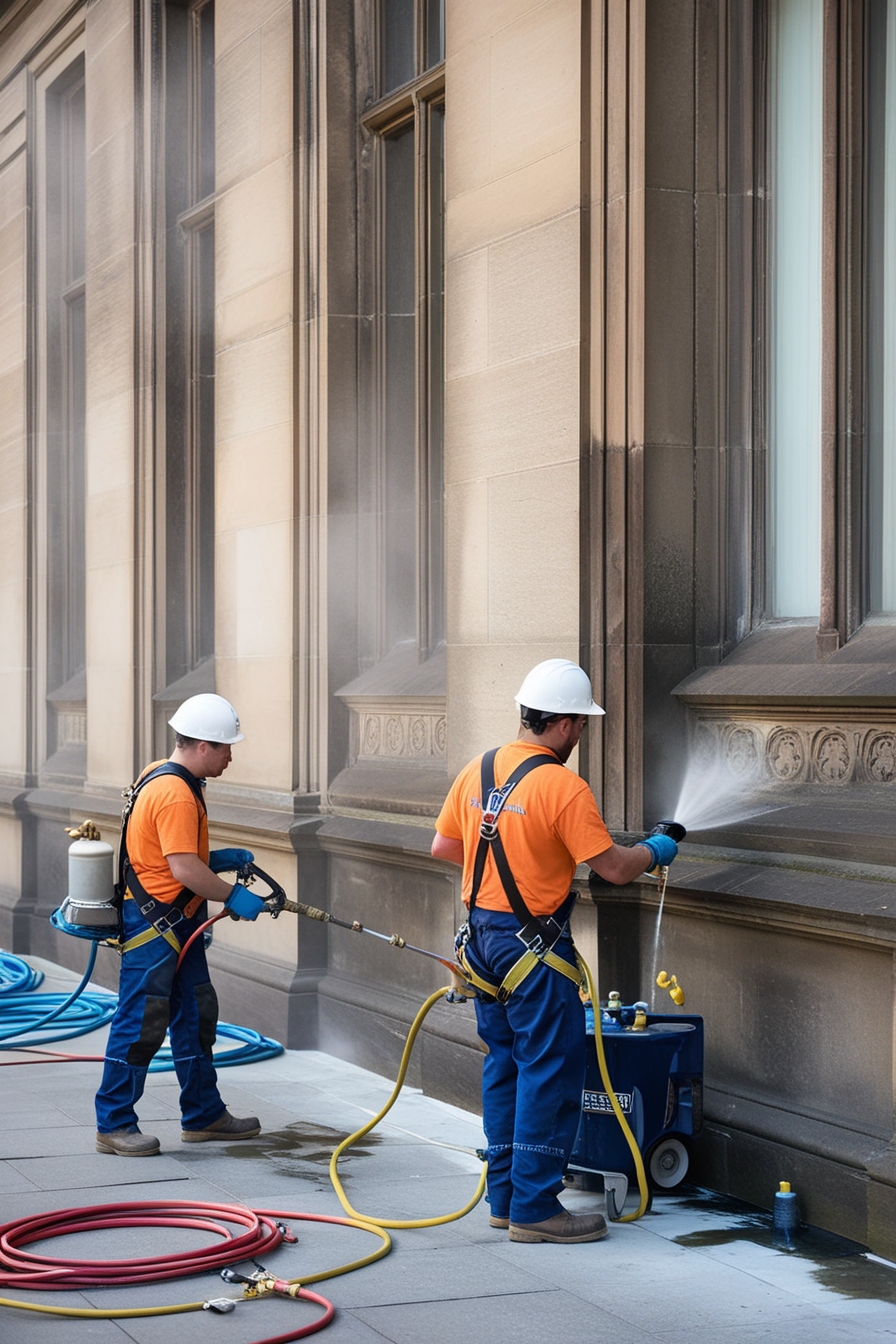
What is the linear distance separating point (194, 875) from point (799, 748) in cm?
250

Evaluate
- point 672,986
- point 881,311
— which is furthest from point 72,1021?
point 881,311

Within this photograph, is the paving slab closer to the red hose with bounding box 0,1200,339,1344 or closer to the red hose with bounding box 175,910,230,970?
the red hose with bounding box 0,1200,339,1344

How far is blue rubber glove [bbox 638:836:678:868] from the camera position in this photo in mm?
5922

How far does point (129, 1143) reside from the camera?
706 centimetres

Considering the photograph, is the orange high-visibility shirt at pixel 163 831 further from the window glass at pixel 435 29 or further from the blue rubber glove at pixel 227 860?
the window glass at pixel 435 29

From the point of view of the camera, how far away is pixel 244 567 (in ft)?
34.7

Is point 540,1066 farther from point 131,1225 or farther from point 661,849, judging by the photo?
point 131,1225

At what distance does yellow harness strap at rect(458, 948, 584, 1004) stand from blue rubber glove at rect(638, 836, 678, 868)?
0.45 meters

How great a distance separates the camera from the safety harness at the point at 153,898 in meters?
7.12

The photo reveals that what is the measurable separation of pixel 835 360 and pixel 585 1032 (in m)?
2.77

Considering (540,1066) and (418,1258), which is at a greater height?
(540,1066)

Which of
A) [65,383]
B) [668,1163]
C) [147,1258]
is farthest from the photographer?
[65,383]

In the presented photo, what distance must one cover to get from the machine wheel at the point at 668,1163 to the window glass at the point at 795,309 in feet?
7.25

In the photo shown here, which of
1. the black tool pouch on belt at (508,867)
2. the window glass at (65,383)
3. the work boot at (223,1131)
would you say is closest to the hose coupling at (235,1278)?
the black tool pouch on belt at (508,867)
